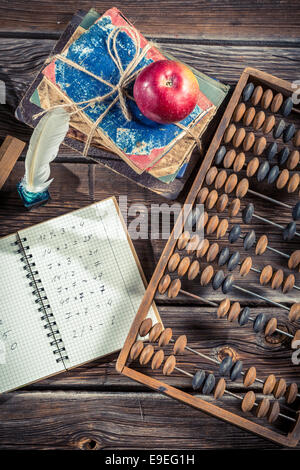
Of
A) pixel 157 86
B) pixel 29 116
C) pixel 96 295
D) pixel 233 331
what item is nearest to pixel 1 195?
pixel 29 116

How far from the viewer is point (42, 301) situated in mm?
932

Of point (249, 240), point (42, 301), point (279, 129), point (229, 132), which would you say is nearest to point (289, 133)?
point (279, 129)

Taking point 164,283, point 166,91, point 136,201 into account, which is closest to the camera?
point 166,91

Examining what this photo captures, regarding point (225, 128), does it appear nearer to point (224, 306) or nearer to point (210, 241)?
point (210, 241)

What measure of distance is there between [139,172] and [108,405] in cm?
49

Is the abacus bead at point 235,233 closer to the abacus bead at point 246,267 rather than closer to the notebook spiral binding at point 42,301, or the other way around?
the abacus bead at point 246,267

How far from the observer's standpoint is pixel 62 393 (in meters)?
0.94

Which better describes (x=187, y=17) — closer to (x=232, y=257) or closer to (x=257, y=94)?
(x=257, y=94)

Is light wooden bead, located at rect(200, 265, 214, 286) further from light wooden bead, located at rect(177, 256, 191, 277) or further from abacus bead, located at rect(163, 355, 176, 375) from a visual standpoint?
abacus bead, located at rect(163, 355, 176, 375)

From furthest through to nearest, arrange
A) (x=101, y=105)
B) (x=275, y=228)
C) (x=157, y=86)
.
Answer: (x=275, y=228) → (x=101, y=105) → (x=157, y=86)

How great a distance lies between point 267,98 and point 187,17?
266 millimetres

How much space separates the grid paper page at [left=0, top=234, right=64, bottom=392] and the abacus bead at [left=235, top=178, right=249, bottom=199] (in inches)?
18.5

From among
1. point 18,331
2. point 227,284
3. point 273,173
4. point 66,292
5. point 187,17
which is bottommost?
point 18,331

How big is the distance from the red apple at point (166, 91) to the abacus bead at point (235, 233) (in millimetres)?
243
